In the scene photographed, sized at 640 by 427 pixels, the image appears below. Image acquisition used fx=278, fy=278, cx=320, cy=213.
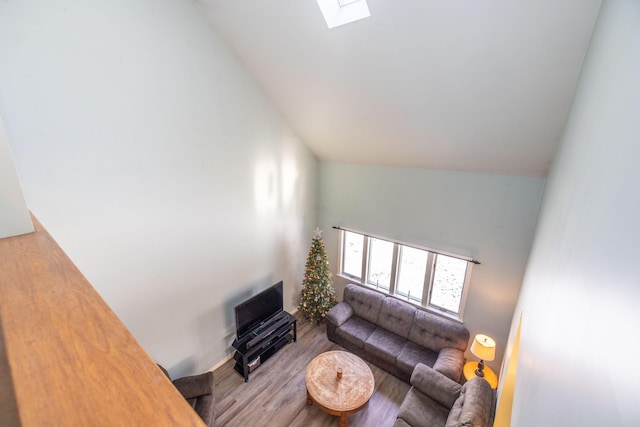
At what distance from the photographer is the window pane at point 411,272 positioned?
477 cm

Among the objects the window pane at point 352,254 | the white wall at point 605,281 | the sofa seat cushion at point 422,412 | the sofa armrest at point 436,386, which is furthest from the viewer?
the window pane at point 352,254

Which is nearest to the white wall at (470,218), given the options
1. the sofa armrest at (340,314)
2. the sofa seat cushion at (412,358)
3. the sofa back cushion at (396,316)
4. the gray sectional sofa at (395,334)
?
the gray sectional sofa at (395,334)

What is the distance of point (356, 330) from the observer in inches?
184

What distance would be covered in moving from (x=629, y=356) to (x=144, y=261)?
375 centimetres

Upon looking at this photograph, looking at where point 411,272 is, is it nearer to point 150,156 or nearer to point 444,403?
point 444,403

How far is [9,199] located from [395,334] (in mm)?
4756

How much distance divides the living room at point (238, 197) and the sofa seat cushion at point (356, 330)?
1.34 m

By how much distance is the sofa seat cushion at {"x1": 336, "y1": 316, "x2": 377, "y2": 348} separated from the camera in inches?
178

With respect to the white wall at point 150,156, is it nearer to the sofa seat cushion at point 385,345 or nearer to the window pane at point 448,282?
the sofa seat cushion at point 385,345

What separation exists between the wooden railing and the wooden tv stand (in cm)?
364

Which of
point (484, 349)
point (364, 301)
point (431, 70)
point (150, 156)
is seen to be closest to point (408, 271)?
point (364, 301)

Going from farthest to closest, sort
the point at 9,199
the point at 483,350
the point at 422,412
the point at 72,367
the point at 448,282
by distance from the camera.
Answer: the point at 448,282
the point at 483,350
the point at 422,412
the point at 9,199
the point at 72,367

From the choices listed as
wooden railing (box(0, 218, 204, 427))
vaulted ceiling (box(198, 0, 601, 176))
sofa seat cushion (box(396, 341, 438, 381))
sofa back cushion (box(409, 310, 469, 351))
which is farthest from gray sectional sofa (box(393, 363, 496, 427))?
wooden railing (box(0, 218, 204, 427))

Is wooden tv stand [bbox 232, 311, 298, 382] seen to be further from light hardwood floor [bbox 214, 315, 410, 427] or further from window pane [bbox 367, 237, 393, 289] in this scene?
window pane [bbox 367, 237, 393, 289]
